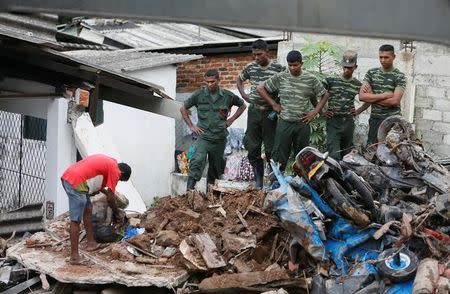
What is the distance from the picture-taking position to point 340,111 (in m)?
11.0

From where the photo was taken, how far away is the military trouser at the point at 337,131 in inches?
434

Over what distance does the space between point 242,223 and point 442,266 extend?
99.9 inches

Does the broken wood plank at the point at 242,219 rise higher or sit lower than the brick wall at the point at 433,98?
lower

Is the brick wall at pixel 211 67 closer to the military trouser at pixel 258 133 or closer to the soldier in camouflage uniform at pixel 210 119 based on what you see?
the military trouser at pixel 258 133

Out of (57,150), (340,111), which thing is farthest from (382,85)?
(57,150)

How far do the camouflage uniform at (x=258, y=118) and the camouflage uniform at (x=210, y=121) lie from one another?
0.84 feet

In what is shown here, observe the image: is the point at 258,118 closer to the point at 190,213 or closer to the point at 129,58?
the point at 190,213

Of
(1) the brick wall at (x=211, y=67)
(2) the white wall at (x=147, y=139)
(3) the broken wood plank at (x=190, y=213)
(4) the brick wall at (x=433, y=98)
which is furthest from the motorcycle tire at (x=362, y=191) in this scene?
(1) the brick wall at (x=211, y=67)

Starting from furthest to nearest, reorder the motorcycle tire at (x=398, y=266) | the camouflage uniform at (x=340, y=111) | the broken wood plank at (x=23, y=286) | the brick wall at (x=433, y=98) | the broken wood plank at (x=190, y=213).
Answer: the brick wall at (x=433, y=98), the camouflage uniform at (x=340, y=111), the broken wood plank at (x=190, y=213), the broken wood plank at (x=23, y=286), the motorcycle tire at (x=398, y=266)

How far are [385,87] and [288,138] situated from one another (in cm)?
153

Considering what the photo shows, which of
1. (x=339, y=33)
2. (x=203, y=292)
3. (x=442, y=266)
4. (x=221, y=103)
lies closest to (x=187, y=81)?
(x=221, y=103)

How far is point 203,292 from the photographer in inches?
322

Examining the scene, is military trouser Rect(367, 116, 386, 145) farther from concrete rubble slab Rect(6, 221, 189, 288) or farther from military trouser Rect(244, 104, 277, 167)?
concrete rubble slab Rect(6, 221, 189, 288)

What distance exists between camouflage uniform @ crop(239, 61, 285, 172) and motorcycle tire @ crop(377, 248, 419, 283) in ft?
12.3
